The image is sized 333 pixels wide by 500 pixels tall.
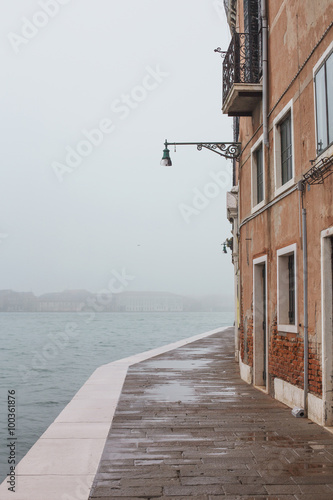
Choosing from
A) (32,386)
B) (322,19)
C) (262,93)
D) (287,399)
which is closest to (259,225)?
(262,93)

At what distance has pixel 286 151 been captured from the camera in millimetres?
10836

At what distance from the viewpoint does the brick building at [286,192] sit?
8.48m

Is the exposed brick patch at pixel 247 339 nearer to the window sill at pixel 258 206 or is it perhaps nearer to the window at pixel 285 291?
the window sill at pixel 258 206

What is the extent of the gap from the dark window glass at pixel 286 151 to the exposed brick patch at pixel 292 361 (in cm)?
272

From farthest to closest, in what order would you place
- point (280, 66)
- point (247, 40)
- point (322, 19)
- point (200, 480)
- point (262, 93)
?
point (247, 40) → point (262, 93) → point (280, 66) → point (322, 19) → point (200, 480)

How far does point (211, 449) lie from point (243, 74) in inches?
340

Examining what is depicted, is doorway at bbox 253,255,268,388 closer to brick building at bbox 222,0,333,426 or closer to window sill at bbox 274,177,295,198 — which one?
brick building at bbox 222,0,333,426

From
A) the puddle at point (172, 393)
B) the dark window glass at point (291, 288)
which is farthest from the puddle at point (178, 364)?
the dark window glass at point (291, 288)

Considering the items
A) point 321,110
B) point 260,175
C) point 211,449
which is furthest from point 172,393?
point 321,110

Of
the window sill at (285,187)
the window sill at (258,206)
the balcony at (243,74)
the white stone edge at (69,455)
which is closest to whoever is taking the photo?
the white stone edge at (69,455)

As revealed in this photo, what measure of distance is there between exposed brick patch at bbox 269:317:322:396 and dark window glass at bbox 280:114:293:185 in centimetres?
272

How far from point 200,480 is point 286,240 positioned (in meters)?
5.50

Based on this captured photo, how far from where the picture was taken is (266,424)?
343 inches

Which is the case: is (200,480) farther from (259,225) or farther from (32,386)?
(32,386)
